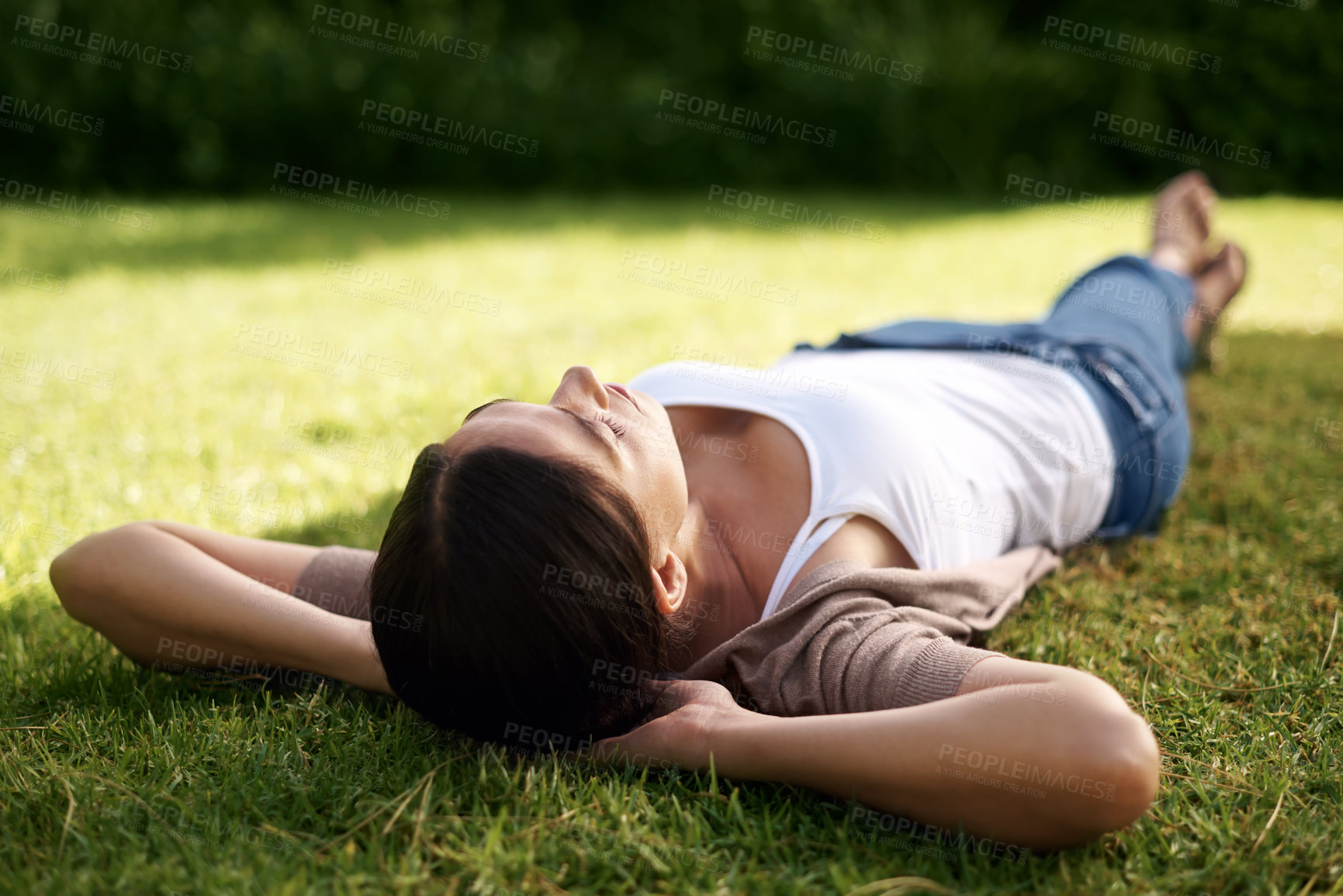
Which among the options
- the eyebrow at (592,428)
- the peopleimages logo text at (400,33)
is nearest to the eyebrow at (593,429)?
the eyebrow at (592,428)

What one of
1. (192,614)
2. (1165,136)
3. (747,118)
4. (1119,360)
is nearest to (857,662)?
(192,614)

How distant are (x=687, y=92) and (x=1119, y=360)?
901cm

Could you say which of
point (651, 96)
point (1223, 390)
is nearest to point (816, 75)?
point (651, 96)

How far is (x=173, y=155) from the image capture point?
1014 centimetres

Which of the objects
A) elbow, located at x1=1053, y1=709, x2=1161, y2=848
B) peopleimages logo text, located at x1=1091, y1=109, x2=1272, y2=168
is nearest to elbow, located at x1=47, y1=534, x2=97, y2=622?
elbow, located at x1=1053, y1=709, x2=1161, y2=848

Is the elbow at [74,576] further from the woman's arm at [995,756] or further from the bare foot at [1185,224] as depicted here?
the bare foot at [1185,224]

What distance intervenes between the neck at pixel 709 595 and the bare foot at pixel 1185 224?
272 cm

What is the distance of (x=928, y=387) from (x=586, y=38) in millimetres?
10950

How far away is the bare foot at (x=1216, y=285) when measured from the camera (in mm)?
3768

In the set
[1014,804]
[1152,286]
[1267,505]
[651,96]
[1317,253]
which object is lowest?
[1014,804]

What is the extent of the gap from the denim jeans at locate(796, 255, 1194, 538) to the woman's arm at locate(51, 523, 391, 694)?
5.00 ft

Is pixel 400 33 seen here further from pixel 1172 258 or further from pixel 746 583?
pixel 746 583

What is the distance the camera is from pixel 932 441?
2246 millimetres

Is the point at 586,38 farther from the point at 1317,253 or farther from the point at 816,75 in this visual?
the point at 1317,253
